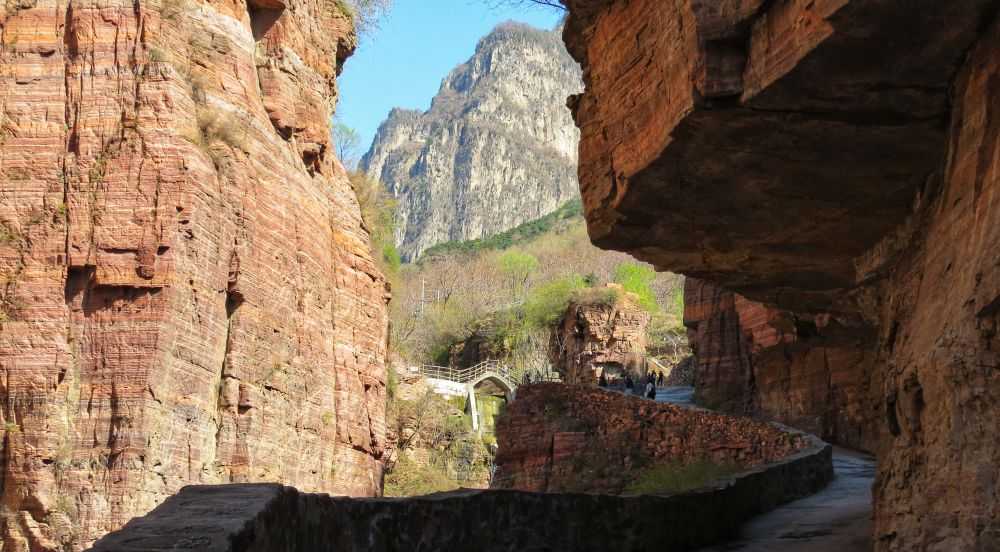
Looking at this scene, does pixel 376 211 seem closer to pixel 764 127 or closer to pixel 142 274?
pixel 142 274

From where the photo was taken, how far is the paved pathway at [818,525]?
404 inches

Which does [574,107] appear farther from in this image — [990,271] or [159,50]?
[159,50]

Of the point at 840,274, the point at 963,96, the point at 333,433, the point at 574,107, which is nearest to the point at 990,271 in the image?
the point at 963,96

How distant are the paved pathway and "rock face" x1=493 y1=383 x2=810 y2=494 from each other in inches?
261

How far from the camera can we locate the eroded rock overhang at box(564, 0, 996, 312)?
6516mm

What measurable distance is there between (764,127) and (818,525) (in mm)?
5903

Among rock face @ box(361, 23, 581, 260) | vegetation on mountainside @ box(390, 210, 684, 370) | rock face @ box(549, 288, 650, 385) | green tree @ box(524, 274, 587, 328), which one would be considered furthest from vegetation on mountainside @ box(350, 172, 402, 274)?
rock face @ box(361, 23, 581, 260)

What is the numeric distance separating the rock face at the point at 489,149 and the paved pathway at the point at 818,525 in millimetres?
148754

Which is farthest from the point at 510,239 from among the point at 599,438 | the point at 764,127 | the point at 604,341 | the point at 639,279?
the point at 764,127

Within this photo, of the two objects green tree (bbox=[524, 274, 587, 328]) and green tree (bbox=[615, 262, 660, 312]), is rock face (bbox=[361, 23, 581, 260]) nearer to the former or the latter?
green tree (bbox=[615, 262, 660, 312])

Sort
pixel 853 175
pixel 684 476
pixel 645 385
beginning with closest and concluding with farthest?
1. pixel 853 175
2. pixel 684 476
3. pixel 645 385

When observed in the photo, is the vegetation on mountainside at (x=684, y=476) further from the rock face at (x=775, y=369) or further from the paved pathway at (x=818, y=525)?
the rock face at (x=775, y=369)

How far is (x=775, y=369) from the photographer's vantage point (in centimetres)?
2802

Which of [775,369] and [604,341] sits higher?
[604,341]
